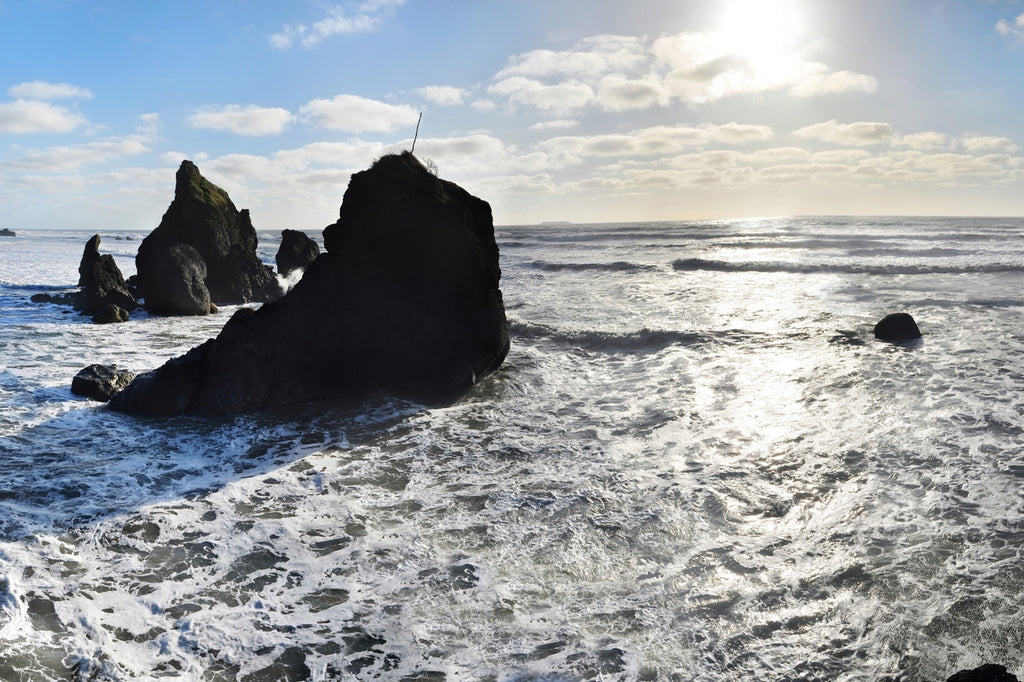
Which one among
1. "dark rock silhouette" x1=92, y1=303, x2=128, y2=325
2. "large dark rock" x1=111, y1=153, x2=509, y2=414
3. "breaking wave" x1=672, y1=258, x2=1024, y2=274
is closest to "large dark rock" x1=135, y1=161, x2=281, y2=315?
"dark rock silhouette" x1=92, y1=303, x2=128, y2=325

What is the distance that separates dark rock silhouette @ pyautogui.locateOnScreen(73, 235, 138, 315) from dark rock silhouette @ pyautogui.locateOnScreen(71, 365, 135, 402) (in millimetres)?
9584

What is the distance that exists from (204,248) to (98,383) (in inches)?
558

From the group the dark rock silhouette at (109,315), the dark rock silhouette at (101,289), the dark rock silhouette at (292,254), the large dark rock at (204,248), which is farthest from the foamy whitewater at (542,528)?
the dark rock silhouette at (292,254)

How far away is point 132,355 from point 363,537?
10163mm

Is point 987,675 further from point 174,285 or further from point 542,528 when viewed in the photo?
point 174,285

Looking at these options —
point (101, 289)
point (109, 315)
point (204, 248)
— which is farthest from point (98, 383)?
point (204, 248)

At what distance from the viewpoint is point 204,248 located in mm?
23062

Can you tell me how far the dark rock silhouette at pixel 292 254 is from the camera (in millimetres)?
30656

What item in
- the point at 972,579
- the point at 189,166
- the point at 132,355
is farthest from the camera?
the point at 189,166

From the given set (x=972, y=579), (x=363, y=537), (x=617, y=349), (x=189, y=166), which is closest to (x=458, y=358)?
(x=617, y=349)

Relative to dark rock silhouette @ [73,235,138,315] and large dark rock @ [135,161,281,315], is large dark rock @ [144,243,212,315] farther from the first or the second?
dark rock silhouette @ [73,235,138,315]

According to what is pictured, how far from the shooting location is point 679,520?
6594 mm

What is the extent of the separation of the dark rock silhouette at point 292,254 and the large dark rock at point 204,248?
4.77m

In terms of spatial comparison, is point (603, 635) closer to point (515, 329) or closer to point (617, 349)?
point (617, 349)
